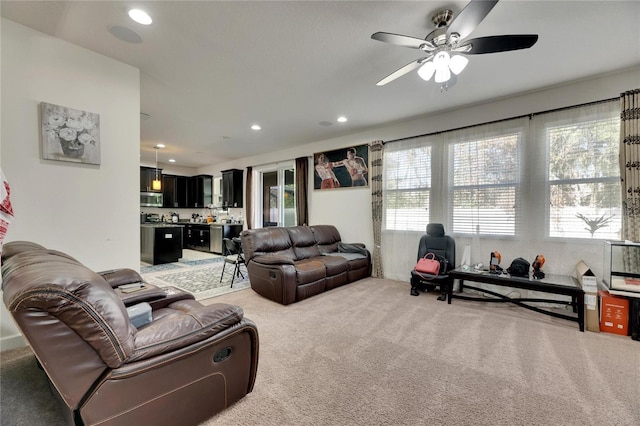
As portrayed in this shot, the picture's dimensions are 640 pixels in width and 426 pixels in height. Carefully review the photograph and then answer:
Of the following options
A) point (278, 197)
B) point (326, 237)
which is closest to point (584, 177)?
point (326, 237)

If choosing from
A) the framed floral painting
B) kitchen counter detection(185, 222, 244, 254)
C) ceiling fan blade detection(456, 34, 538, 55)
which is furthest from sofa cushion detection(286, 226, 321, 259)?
kitchen counter detection(185, 222, 244, 254)

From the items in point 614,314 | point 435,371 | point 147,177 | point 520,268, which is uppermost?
point 147,177

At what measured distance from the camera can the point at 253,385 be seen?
1693 mm

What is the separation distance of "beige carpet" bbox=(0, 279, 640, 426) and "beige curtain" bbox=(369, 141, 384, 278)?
169 cm

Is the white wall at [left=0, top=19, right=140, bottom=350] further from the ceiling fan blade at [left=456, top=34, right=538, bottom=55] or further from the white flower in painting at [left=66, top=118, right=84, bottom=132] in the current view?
the ceiling fan blade at [left=456, top=34, right=538, bottom=55]

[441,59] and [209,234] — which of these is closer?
[441,59]

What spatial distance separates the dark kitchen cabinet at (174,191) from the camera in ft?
27.7

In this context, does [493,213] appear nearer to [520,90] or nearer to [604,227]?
[604,227]

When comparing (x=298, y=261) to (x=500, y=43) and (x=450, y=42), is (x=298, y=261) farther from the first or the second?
(x=500, y=43)

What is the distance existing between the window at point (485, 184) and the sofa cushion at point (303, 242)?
237 centimetres

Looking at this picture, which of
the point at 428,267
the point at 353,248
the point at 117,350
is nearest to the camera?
the point at 117,350

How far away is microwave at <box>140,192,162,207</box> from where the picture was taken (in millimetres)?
7785

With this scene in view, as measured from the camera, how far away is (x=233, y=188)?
7770mm

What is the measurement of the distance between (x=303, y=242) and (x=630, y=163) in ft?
13.8
